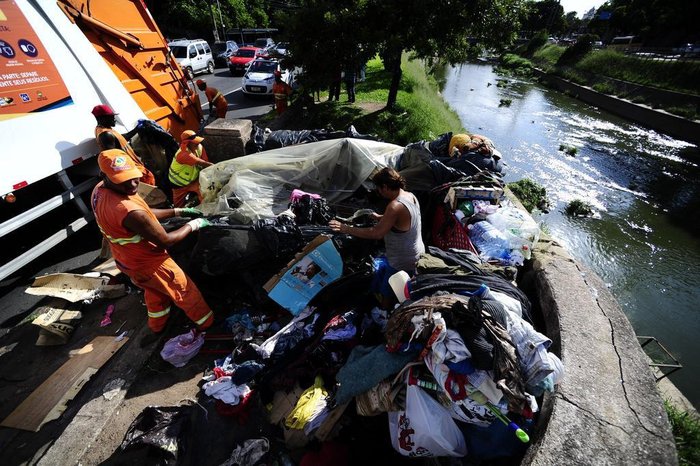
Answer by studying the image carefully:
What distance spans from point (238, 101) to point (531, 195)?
1003cm

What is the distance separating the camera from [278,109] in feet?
28.7

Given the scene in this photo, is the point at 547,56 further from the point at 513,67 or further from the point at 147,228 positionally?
the point at 147,228

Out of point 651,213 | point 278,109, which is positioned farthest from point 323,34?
point 651,213

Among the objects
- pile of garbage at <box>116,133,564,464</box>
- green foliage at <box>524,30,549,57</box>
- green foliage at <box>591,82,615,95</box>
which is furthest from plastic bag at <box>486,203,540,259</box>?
green foliage at <box>524,30,549,57</box>

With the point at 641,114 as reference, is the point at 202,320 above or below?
above

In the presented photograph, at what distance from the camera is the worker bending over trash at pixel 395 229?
258 cm

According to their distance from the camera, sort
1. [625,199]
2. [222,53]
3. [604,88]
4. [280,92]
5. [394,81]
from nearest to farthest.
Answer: [280,92], [394,81], [625,199], [222,53], [604,88]

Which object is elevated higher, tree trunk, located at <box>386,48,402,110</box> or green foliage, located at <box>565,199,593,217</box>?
tree trunk, located at <box>386,48,402,110</box>

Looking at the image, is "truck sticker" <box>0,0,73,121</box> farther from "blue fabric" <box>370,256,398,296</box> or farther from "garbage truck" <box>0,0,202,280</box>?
"blue fabric" <box>370,256,398,296</box>

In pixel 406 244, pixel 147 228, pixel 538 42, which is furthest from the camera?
pixel 538 42

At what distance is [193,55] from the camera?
14.8 meters

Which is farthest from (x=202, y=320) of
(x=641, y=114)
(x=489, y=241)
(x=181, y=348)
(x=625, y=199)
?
(x=641, y=114)

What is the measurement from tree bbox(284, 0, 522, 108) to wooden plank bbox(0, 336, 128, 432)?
6.64 m

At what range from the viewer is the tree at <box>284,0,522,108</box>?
6586mm
